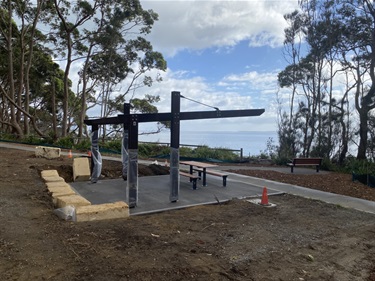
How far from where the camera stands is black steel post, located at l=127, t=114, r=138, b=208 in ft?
19.8

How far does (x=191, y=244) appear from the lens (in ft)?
13.9

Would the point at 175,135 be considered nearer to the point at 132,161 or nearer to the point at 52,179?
the point at 132,161

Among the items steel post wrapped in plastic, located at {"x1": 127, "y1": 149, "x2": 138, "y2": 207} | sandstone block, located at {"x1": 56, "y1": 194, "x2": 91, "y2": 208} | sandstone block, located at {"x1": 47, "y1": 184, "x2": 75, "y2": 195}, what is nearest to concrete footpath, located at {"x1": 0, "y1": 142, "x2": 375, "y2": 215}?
steel post wrapped in plastic, located at {"x1": 127, "y1": 149, "x2": 138, "y2": 207}

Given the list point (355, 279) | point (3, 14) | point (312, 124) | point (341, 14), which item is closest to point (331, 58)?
point (341, 14)

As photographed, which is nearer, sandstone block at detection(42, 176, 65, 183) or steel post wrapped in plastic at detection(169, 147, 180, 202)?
steel post wrapped in plastic at detection(169, 147, 180, 202)

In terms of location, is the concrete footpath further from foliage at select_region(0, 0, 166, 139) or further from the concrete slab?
foliage at select_region(0, 0, 166, 139)

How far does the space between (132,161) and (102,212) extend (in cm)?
122

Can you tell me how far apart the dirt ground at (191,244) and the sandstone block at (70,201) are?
0.69 ft

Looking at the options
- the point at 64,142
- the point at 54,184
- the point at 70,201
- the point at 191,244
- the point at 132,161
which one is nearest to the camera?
the point at 191,244

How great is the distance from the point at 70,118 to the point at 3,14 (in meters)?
14.5

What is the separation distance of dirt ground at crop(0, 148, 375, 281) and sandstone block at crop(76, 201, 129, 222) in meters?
0.16

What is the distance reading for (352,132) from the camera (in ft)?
64.2

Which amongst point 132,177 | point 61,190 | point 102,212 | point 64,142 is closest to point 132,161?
point 132,177

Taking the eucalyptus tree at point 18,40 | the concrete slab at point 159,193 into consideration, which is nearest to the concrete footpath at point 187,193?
the concrete slab at point 159,193
